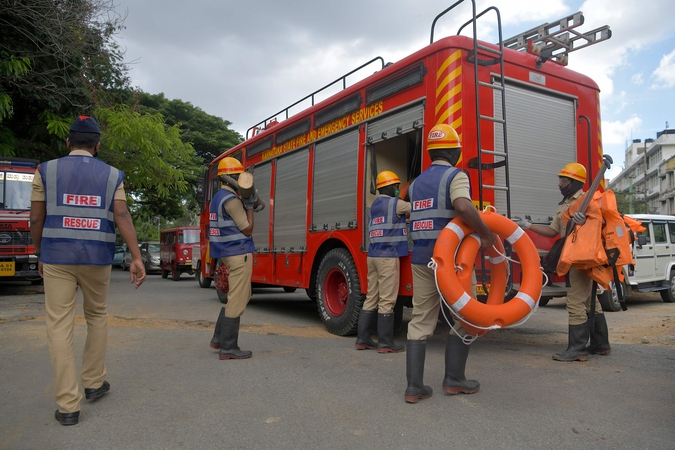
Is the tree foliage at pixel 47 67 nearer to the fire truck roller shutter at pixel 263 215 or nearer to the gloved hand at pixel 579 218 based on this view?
the fire truck roller shutter at pixel 263 215

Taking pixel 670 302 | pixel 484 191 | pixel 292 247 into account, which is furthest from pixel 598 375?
pixel 670 302

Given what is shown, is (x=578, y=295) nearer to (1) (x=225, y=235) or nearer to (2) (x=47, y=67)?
(1) (x=225, y=235)

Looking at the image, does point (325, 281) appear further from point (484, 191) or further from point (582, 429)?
point (582, 429)

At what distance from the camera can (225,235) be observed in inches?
207

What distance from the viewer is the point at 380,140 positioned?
616cm

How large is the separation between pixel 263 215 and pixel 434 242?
18.0ft

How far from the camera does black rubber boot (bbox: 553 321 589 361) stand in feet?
16.4

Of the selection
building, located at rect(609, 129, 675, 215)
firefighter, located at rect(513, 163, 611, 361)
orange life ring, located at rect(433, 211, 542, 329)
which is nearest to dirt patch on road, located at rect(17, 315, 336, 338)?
firefighter, located at rect(513, 163, 611, 361)

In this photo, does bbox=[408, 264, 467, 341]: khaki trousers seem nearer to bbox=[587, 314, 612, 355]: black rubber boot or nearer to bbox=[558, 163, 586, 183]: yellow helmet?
bbox=[558, 163, 586, 183]: yellow helmet

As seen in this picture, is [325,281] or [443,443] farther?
[325,281]

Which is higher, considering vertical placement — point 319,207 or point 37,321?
point 319,207

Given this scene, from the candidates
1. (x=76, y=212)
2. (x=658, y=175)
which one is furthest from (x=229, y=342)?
(x=658, y=175)

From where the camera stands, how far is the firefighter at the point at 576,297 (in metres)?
5.04

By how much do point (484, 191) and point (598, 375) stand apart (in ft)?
6.34
